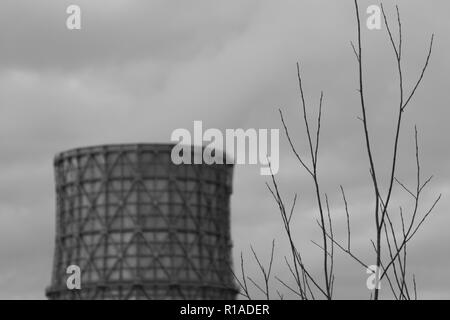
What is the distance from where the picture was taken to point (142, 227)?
6775cm

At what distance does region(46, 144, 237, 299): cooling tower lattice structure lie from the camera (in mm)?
67500

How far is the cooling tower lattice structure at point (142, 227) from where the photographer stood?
67500 millimetres

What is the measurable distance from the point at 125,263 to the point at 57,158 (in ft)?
32.4

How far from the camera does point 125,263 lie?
6844 centimetres

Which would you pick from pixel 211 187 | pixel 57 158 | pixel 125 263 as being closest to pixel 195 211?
pixel 211 187

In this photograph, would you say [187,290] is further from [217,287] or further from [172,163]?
[172,163]

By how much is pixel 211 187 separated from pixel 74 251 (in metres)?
11.2

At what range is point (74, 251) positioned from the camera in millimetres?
68562
